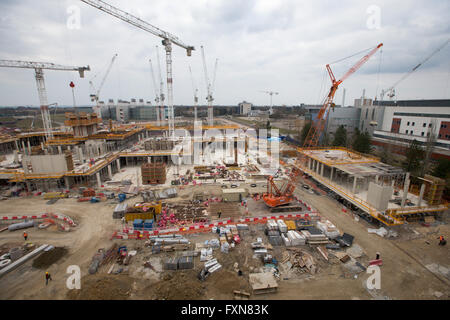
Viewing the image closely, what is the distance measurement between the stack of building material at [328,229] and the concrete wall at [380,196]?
458 centimetres

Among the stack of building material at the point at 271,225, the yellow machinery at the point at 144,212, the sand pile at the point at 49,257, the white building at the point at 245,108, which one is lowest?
the sand pile at the point at 49,257

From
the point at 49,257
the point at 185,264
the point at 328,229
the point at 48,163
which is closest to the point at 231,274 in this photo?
the point at 185,264

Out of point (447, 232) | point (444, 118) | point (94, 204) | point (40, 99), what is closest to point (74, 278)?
point (94, 204)

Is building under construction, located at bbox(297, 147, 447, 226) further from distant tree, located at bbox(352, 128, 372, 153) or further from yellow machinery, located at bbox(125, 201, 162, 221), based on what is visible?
yellow machinery, located at bbox(125, 201, 162, 221)

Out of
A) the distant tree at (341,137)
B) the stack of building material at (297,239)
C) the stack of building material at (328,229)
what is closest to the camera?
the stack of building material at (297,239)

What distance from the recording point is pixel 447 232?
17.4 m

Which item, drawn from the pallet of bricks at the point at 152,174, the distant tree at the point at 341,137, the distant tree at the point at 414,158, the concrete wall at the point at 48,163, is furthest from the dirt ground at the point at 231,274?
the distant tree at the point at 341,137

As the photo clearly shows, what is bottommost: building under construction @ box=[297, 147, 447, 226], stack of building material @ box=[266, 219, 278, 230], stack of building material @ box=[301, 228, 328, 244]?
stack of building material @ box=[301, 228, 328, 244]

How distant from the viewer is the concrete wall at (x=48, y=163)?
2561 centimetres

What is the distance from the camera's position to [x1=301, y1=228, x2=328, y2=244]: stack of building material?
16.1m

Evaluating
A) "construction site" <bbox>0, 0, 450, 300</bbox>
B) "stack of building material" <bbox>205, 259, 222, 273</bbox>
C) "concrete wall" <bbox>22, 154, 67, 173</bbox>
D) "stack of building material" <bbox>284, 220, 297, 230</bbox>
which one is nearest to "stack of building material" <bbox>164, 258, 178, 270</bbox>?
"construction site" <bbox>0, 0, 450, 300</bbox>

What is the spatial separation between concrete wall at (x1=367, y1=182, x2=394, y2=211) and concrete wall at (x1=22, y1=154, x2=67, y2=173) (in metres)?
32.7

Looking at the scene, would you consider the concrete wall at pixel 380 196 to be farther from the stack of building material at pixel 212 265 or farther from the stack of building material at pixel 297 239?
the stack of building material at pixel 212 265

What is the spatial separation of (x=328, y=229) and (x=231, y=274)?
8.90m
